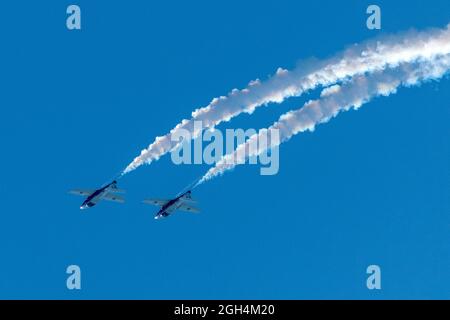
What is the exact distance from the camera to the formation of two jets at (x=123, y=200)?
81.5 m

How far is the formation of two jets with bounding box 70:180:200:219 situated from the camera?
267 feet

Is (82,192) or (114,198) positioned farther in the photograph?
(114,198)

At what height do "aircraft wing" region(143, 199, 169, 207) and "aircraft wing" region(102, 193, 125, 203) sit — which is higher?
"aircraft wing" region(102, 193, 125, 203)

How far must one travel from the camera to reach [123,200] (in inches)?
3393

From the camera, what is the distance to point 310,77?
231ft

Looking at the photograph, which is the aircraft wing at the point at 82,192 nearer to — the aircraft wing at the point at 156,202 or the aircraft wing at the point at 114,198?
the aircraft wing at the point at 114,198

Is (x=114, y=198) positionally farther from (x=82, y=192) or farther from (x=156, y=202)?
(x=156, y=202)

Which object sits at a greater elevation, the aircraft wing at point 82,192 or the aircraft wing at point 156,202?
the aircraft wing at point 82,192

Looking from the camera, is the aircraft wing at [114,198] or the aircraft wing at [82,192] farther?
the aircraft wing at [114,198]

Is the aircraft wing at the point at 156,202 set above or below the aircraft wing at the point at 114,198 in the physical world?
below

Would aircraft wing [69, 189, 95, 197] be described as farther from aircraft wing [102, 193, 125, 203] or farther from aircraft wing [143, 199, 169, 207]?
aircraft wing [143, 199, 169, 207]

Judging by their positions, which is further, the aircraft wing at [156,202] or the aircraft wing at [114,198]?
the aircraft wing at [114,198]

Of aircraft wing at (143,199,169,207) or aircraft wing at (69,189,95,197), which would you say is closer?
aircraft wing at (143,199,169,207)
